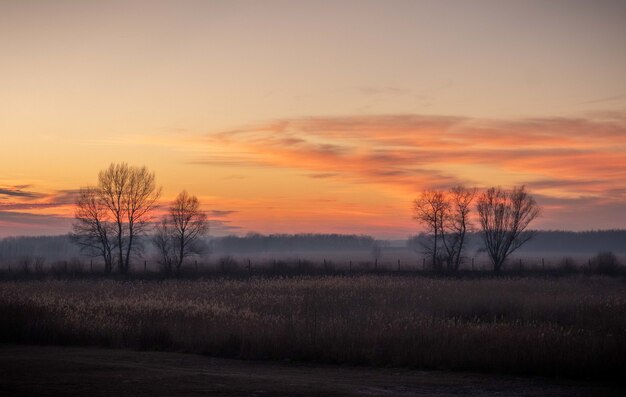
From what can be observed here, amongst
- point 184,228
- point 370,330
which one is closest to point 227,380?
point 370,330

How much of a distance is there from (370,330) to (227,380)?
693cm

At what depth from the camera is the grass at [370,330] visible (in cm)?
1711

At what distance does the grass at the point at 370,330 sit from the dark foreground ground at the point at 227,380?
0.84 metres

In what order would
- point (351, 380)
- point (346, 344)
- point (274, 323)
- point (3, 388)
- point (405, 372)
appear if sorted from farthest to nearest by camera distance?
1. point (274, 323)
2. point (346, 344)
3. point (405, 372)
4. point (351, 380)
5. point (3, 388)

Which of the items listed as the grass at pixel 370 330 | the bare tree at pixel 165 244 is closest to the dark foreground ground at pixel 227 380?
the grass at pixel 370 330

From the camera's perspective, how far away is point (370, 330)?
20312 mm

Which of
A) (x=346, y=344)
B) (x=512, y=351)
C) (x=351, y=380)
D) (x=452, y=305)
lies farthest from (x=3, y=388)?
(x=452, y=305)

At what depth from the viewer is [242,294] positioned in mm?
37469

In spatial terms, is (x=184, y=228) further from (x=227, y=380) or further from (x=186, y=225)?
(x=227, y=380)

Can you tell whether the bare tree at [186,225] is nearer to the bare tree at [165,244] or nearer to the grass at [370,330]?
the bare tree at [165,244]

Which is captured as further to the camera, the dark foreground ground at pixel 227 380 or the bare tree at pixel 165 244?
the bare tree at pixel 165 244

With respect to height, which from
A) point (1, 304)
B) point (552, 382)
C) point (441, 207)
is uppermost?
point (441, 207)

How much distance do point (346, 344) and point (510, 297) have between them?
16.7m

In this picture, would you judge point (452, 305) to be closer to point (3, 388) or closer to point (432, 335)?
point (432, 335)
